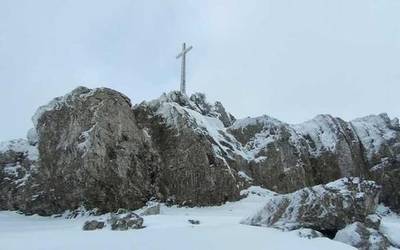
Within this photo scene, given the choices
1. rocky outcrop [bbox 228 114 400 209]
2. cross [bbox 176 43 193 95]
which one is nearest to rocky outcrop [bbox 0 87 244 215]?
rocky outcrop [bbox 228 114 400 209]

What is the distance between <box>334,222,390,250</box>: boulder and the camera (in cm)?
1225

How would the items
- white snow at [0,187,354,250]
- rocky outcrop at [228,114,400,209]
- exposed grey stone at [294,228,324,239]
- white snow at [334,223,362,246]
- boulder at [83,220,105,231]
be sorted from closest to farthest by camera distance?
white snow at [0,187,354,250]
exposed grey stone at [294,228,324,239]
white snow at [334,223,362,246]
boulder at [83,220,105,231]
rocky outcrop at [228,114,400,209]

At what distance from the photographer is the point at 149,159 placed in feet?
76.9

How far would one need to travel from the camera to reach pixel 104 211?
21.6 metres

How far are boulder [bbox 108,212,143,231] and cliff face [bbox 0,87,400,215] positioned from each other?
9.22 meters

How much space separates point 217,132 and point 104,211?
28.1 ft

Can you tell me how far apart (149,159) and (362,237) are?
1287 centimetres

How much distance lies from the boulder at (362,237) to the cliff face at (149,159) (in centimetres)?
1059

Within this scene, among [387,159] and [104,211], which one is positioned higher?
[387,159]

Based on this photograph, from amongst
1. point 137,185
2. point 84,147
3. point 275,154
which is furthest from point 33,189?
point 275,154

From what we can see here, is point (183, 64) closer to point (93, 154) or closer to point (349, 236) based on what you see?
point (93, 154)

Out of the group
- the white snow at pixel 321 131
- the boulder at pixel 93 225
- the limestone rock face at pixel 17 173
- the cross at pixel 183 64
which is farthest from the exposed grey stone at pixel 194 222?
the cross at pixel 183 64

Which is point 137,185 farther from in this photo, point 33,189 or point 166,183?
point 33,189

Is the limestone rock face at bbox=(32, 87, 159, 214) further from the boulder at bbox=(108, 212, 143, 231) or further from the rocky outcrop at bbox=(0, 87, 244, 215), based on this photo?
the boulder at bbox=(108, 212, 143, 231)
